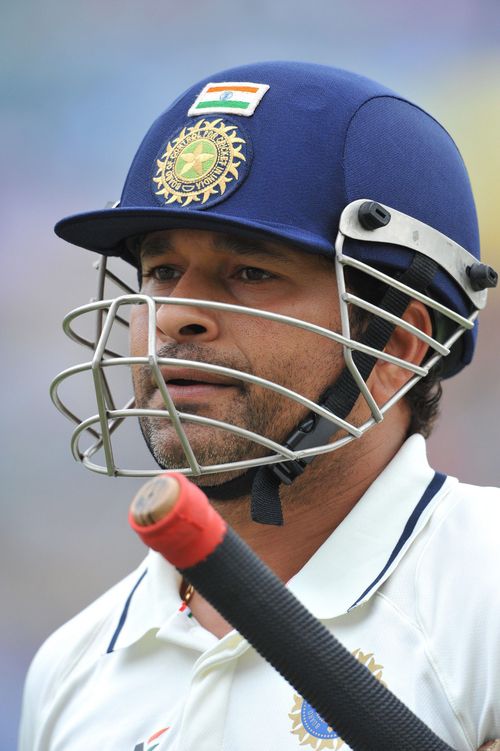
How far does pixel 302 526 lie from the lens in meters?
1.34

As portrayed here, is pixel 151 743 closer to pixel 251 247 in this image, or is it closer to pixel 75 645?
pixel 75 645

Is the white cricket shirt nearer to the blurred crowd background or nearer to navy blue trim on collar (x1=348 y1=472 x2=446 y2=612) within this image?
navy blue trim on collar (x1=348 y1=472 x2=446 y2=612)

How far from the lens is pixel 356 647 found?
1.14m

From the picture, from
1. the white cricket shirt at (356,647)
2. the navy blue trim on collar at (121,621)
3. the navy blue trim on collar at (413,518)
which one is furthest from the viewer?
the navy blue trim on collar at (121,621)

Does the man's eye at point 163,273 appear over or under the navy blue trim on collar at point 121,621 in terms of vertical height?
over

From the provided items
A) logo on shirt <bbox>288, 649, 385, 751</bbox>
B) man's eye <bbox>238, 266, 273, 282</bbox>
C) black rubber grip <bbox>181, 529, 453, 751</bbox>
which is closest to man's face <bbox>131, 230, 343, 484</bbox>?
man's eye <bbox>238, 266, 273, 282</bbox>

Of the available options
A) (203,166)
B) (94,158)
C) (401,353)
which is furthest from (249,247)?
(94,158)

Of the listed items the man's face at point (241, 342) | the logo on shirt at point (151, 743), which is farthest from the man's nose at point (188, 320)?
the logo on shirt at point (151, 743)

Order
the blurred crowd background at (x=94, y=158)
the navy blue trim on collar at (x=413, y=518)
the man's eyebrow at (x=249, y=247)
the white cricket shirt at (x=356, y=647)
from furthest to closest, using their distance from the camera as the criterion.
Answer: the blurred crowd background at (x=94, y=158), the man's eyebrow at (x=249, y=247), the navy blue trim on collar at (x=413, y=518), the white cricket shirt at (x=356, y=647)

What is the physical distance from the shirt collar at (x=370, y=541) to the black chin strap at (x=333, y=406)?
0.07 m

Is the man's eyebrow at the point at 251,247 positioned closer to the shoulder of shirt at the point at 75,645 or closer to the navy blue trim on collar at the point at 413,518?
the navy blue trim on collar at the point at 413,518

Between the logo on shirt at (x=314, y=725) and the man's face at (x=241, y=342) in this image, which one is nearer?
the logo on shirt at (x=314, y=725)

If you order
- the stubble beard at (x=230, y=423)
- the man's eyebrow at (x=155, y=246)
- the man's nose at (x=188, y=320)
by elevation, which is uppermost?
the man's eyebrow at (x=155, y=246)

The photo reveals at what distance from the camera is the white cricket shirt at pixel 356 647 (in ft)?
3.52
